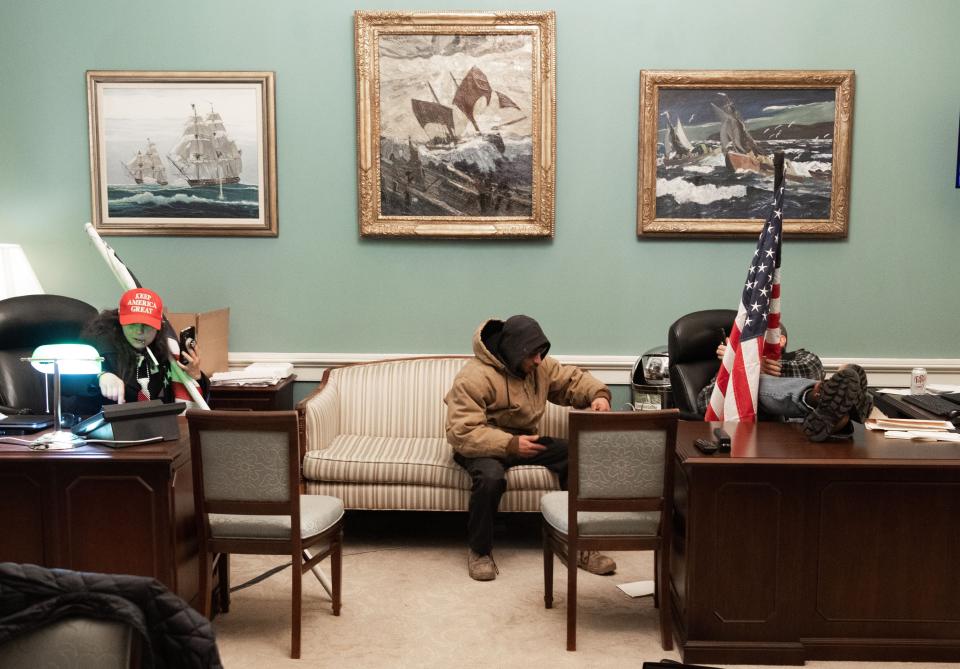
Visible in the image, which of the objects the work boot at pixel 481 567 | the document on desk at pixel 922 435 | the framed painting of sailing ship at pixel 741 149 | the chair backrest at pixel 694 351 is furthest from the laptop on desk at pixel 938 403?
the work boot at pixel 481 567

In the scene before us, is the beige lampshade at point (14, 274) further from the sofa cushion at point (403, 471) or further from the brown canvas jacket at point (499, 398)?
the brown canvas jacket at point (499, 398)

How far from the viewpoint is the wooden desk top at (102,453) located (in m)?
2.88

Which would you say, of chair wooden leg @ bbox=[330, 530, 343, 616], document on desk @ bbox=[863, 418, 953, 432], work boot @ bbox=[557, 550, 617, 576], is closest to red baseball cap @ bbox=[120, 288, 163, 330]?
chair wooden leg @ bbox=[330, 530, 343, 616]

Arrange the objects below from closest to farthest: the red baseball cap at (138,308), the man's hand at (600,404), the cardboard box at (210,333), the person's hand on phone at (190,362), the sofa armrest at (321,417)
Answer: the red baseball cap at (138,308), the person's hand on phone at (190,362), the man's hand at (600,404), the sofa armrest at (321,417), the cardboard box at (210,333)

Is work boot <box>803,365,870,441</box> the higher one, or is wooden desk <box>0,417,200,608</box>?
work boot <box>803,365,870,441</box>

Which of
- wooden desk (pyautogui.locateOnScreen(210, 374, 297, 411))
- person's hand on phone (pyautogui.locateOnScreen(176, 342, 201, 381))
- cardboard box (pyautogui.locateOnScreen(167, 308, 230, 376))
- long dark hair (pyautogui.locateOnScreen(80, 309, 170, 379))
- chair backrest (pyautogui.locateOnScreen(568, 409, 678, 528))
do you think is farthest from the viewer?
cardboard box (pyautogui.locateOnScreen(167, 308, 230, 376))

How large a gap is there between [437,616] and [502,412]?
1.12 meters

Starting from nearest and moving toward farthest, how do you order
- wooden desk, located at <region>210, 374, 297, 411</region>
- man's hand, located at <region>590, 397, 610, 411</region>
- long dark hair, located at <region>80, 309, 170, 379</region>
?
1. long dark hair, located at <region>80, 309, 170, 379</region>
2. man's hand, located at <region>590, 397, 610, 411</region>
3. wooden desk, located at <region>210, 374, 297, 411</region>

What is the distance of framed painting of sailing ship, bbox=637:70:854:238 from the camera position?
4727 millimetres

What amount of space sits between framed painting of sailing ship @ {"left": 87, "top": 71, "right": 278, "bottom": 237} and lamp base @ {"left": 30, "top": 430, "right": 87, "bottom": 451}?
6.79 feet

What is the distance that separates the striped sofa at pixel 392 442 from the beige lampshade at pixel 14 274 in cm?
183

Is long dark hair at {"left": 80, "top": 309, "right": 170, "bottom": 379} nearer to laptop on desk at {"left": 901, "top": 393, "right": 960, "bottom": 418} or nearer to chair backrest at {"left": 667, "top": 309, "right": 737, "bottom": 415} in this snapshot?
chair backrest at {"left": 667, "top": 309, "right": 737, "bottom": 415}

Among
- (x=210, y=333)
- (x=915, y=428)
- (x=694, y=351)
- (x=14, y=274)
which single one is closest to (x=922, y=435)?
(x=915, y=428)

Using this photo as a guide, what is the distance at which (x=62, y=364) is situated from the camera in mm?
2953
